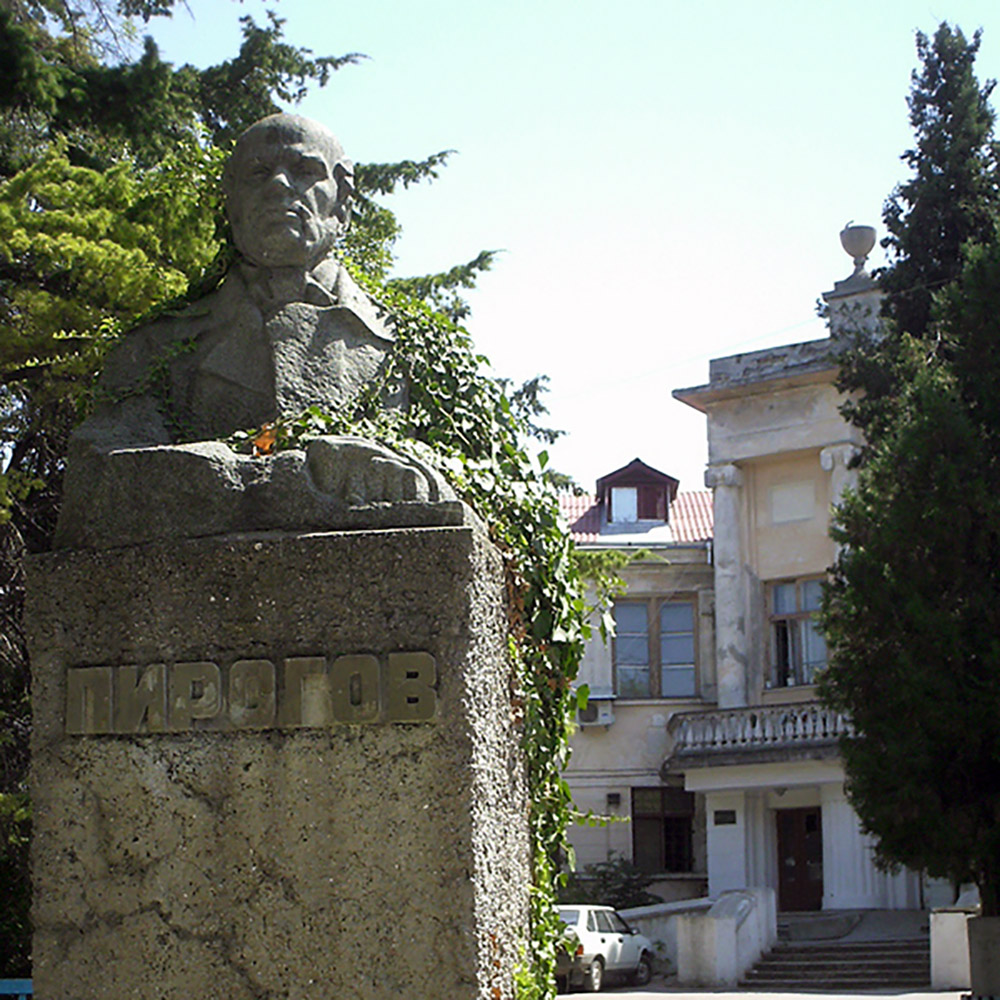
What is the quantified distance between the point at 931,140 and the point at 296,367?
21.0 metres

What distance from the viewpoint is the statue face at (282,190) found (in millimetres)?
4695

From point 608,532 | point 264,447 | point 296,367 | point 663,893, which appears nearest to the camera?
point 264,447

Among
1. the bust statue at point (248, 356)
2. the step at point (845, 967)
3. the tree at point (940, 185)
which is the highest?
the tree at point (940, 185)

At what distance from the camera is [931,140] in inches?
947

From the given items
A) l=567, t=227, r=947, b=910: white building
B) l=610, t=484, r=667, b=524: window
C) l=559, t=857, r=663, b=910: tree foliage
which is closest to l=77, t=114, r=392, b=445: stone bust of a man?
l=567, t=227, r=947, b=910: white building

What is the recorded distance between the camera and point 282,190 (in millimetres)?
4684

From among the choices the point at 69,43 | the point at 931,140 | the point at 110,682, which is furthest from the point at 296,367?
the point at 931,140

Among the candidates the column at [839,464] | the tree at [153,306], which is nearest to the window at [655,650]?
the column at [839,464]

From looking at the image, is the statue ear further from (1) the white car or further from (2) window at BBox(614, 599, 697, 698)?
(2) window at BBox(614, 599, 697, 698)

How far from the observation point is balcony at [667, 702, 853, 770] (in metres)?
28.0

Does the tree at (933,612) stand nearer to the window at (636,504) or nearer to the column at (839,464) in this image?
the column at (839,464)

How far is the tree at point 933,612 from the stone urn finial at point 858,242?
876cm

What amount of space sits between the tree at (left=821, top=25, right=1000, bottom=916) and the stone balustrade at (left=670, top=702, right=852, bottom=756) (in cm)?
Answer: 844

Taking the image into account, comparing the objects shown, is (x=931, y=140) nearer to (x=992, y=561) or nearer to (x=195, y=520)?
(x=992, y=561)
